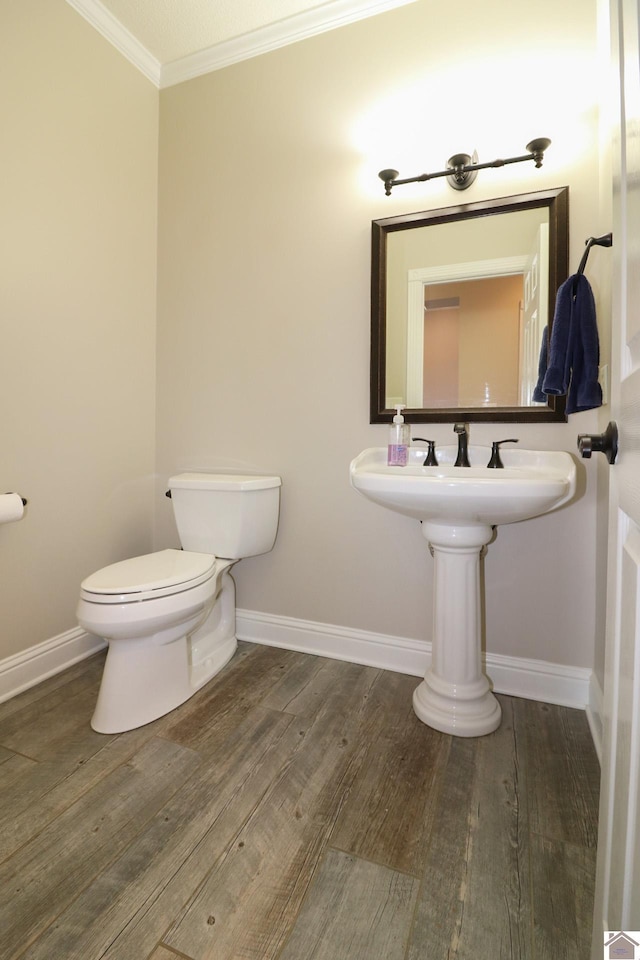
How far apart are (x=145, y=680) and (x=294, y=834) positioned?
67 centimetres

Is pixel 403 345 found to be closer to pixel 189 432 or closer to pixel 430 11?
pixel 189 432

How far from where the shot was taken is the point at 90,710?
1562mm

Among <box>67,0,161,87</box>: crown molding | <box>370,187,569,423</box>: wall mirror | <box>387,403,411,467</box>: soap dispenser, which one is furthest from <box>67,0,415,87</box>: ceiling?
<box>387,403,411,467</box>: soap dispenser

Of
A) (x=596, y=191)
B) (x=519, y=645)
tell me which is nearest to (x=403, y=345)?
(x=596, y=191)

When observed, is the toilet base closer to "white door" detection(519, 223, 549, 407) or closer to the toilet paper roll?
the toilet paper roll

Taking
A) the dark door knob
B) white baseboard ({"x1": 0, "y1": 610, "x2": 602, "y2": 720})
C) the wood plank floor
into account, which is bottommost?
the wood plank floor

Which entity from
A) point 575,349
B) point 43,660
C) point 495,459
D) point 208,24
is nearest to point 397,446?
point 495,459

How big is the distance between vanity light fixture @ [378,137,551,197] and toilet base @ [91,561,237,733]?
1.75 meters

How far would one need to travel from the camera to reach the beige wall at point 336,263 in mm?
1574

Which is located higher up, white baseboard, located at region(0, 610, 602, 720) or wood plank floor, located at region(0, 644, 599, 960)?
white baseboard, located at region(0, 610, 602, 720)

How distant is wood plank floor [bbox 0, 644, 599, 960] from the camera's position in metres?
0.86

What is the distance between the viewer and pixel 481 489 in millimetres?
1151

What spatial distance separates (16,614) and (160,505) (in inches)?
30.1

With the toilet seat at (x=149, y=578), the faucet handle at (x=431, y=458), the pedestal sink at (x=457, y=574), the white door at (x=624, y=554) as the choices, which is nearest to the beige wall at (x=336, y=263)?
the faucet handle at (x=431, y=458)
